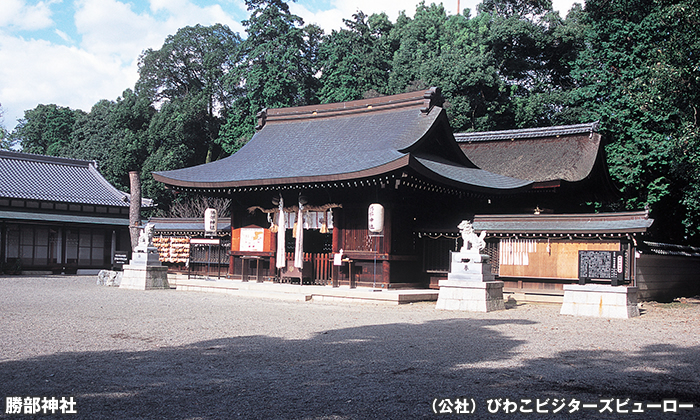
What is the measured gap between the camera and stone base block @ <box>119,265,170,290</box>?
62.1 ft

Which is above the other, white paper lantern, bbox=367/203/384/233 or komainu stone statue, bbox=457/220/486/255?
white paper lantern, bbox=367/203/384/233

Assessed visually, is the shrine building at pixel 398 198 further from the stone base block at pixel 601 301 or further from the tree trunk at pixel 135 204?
the tree trunk at pixel 135 204

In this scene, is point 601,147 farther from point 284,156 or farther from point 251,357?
point 251,357

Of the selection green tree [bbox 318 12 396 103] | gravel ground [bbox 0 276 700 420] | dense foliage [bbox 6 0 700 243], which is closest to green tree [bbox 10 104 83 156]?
dense foliage [bbox 6 0 700 243]

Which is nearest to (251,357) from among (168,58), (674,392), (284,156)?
(674,392)

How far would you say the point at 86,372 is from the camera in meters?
6.22

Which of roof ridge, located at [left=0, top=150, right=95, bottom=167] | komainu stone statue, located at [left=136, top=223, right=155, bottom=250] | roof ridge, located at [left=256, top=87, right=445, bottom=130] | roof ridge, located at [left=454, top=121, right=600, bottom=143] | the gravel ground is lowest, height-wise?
the gravel ground

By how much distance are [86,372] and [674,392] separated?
6125mm

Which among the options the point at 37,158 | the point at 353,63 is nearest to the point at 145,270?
the point at 37,158

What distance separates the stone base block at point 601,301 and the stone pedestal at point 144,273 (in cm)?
1288

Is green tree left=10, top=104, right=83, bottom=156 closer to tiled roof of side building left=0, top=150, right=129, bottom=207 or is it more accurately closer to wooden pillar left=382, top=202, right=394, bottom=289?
tiled roof of side building left=0, top=150, right=129, bottom=207

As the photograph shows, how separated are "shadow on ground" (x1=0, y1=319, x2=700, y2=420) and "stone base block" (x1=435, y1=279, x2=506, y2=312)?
4.76 metres

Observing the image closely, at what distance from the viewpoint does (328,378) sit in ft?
20.3

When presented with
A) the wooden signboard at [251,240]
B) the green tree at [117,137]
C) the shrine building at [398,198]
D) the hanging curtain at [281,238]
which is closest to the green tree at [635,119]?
the shrine building at [398,198]
